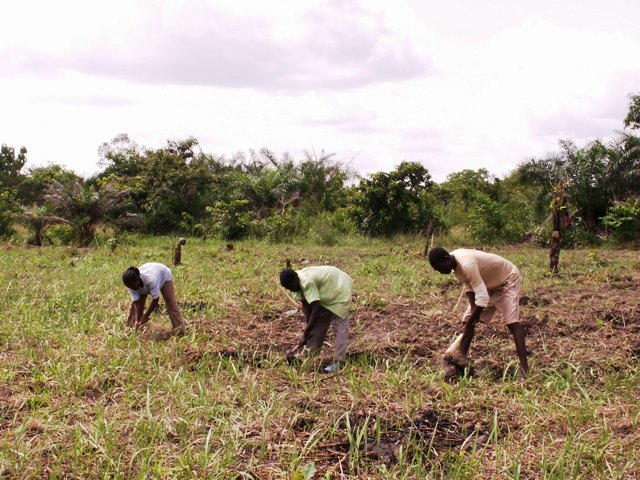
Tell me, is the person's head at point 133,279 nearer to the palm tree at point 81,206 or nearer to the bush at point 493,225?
the palm tree at point 81,206

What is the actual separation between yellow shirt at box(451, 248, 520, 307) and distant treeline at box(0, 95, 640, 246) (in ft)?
32.9

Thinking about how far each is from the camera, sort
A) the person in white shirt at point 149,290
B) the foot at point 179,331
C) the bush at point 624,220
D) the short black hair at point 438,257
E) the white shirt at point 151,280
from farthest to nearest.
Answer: the bush at point 624,220 < the foot at point 179,331 < the white shirt at point 151,280 < the person in white shirt at point 149,290 < the short black hair at point 438,257

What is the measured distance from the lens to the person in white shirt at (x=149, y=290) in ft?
23.1

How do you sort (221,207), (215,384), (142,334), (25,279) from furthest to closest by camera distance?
(221,207) → (25,279) → (142,334) → (215,384)

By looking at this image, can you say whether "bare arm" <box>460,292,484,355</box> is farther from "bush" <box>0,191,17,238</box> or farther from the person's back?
"bush" <box>0,191,17,238</box>

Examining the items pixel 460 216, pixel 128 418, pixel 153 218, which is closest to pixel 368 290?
pixel 128 418

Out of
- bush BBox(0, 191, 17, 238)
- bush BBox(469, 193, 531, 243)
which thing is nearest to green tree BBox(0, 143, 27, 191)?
bush BBox(0, 191, 17, 238)

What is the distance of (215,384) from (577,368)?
2.91m

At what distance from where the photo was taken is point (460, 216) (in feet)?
73.2

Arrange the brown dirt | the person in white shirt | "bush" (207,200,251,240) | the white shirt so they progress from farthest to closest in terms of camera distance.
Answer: "bush" (207,200,251,240) < the white shirt < the person in white shirt < the brown dirt

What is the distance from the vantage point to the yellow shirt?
595 cm

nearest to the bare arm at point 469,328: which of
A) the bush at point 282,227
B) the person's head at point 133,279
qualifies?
the person's head at point 133,279

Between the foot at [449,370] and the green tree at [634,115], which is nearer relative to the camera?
the foot at [449,370]

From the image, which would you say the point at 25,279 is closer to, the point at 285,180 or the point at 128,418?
the point at 128,418
